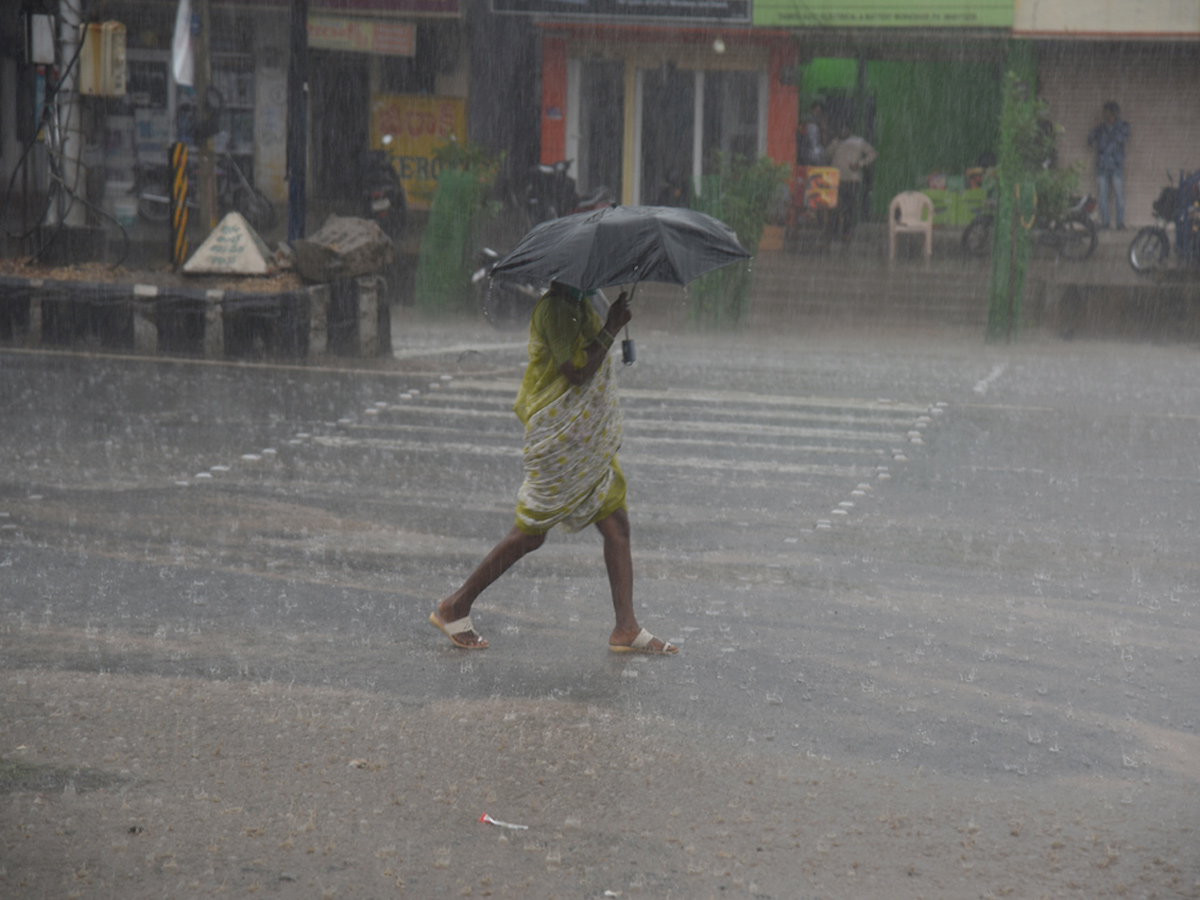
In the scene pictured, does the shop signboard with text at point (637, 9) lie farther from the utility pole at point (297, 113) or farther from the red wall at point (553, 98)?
the utility pole at point (297, 113)

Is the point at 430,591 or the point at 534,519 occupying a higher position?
the point at 534,519

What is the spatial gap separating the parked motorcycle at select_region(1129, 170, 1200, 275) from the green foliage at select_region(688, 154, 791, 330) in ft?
16.2

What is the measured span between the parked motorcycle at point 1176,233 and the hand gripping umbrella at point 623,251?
14156 millimetres

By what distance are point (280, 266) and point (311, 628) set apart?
29.9 feet

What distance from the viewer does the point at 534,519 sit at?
5621 mm

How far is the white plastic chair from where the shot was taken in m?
20.7

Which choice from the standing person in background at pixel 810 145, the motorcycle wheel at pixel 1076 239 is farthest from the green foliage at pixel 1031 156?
the standing person in background at pixel 810 145

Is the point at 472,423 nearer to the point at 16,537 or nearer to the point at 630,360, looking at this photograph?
the point at 16,537

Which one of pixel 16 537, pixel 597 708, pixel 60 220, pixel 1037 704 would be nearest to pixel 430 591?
pixel 597 708

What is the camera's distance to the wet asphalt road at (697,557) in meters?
A: 5.20

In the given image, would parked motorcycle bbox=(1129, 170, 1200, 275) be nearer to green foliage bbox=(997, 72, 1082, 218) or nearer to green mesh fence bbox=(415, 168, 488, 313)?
green foliage bbox=(997, 72, 1082, 218)

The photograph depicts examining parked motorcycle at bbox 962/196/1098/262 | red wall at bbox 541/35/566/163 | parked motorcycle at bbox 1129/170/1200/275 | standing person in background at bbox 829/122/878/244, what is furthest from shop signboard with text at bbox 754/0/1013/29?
parked motorcycle at bbox 1129/170/1200/275

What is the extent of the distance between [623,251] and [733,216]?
1290cm

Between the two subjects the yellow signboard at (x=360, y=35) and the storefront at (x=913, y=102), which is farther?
the yellow signboard at (x=360, y=35)
